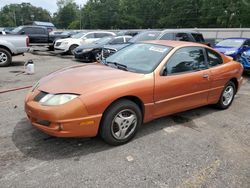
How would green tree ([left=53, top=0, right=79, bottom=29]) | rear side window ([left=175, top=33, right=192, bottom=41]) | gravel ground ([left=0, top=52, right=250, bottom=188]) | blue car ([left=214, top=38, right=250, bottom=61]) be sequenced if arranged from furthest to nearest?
1. green tree ([left=53, top=0, right=79, bottom=29])
2. blue car ([left=214, top=38, right=250, bottom=61])
3. rear side window ([left=175, top=33, right=192, bottom=41])
4. gravel ground ([left=0, top=52, right=250, bottom=188])

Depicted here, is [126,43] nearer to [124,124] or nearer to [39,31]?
[124,124]

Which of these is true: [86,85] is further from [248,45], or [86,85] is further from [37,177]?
[248,45]

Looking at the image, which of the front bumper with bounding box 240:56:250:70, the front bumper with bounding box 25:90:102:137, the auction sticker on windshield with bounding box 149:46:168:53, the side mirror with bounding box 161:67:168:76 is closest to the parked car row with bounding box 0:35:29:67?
the auction sticker on windshield with bounding box 149:46:168:53

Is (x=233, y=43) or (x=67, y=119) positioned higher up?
(x=233, y=43)

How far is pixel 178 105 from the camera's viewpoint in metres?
4.37

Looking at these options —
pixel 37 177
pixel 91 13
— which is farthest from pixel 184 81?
pixel 91 13

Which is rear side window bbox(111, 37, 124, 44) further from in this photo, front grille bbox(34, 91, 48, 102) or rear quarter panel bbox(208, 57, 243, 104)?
front grille bbox(34, 91, 48, 102)

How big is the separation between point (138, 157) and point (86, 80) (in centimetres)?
130

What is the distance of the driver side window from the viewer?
4.24 meters

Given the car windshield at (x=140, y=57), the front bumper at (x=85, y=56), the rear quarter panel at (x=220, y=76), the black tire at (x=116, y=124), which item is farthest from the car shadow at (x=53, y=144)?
the front bumper at (x=85, y=56)

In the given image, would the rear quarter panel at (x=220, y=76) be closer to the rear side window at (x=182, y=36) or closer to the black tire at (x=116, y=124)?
the black tire at (x=116, y=124)

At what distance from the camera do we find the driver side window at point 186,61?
13.9 ft

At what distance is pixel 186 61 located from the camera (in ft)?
14.9

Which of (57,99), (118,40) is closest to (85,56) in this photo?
(118,40)
